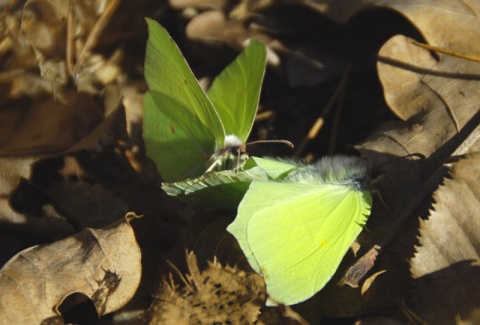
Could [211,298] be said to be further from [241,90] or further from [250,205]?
[241,90]

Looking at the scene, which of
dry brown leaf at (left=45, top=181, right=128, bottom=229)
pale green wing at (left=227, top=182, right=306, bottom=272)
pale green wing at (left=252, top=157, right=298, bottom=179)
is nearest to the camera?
pale green wing at (left=227, top=182, right=306, bottom=272)

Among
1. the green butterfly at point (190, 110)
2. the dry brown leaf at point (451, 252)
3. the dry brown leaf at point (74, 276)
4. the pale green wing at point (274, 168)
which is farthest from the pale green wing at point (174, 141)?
the dry brown leaf at point (451, 252)

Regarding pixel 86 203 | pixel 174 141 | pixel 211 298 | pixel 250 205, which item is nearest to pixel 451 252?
pixel 250 205

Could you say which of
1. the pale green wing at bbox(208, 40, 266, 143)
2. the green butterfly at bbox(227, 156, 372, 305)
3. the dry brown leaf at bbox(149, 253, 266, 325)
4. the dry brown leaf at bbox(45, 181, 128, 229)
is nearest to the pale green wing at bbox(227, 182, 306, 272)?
the green butterfly at bbox(227, 156, 372, 305)

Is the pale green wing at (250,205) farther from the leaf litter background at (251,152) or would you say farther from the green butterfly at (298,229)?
the leaf litter background at (251,152)

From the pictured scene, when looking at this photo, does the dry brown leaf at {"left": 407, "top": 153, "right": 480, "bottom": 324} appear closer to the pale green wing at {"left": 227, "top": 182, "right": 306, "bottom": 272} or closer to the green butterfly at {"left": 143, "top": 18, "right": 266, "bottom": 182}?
the pale green wing at {"left": 227, "top": 182, "right": 306, "bottom": 272}

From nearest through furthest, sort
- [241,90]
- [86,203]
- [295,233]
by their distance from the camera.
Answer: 1. [295,233]
2. [241,90]
3. [86,203]

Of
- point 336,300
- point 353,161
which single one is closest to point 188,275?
point 336,300
